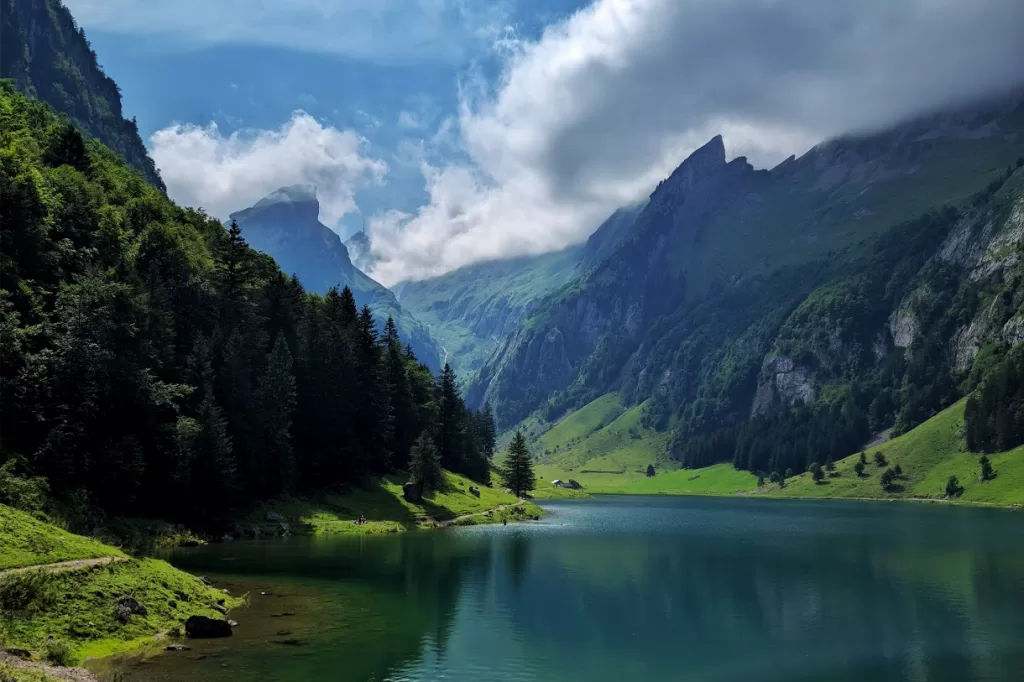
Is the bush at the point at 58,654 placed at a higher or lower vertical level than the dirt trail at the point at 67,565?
lower

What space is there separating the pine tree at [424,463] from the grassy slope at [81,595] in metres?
70.8

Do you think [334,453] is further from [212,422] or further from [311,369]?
[212,422]

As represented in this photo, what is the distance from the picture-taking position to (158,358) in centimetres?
8006

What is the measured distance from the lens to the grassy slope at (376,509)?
307ft

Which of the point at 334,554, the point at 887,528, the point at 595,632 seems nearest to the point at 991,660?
the point at 595,632

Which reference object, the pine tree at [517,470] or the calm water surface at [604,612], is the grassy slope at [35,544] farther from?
the pine tree at [517,470]

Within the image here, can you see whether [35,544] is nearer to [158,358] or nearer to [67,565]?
[67,565]

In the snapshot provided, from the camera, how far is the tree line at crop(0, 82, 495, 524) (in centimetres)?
6391

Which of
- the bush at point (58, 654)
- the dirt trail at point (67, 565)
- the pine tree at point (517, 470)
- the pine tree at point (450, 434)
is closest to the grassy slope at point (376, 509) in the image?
the pine tree at point (450, 434)

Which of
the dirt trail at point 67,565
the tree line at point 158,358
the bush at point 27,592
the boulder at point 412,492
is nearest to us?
the bush at point 27,592

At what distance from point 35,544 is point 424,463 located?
79664 millimetres

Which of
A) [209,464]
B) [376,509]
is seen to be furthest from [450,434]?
[209,464]

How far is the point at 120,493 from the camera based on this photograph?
222 ft

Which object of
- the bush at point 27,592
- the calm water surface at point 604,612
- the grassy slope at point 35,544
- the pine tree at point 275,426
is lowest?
the calm water surface at point 604,612
